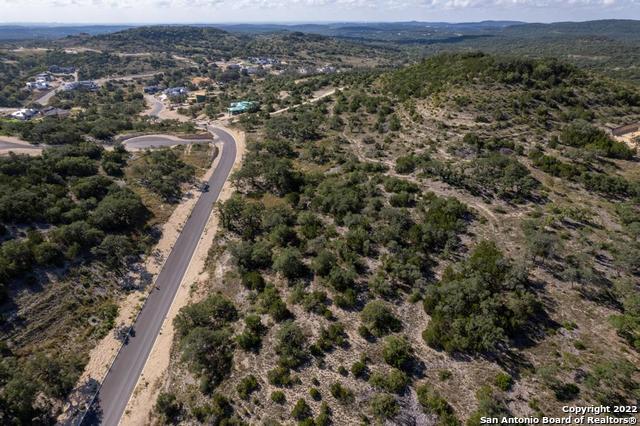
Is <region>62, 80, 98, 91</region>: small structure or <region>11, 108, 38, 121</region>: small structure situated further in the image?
<region>62, 80, 98, 91</region>: small structure

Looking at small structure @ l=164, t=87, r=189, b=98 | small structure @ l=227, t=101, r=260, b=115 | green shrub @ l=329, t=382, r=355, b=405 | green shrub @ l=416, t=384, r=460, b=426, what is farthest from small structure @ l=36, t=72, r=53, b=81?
green shrub @ l=416, t=384, r=460, b=426

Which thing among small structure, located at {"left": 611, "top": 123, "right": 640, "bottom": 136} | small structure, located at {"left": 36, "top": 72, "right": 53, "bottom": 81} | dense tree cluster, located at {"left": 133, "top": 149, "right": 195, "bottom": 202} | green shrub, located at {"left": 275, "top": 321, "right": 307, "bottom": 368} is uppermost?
small structure, located at {"left": 36, "top": 72, "right": 53, "bottom": 81}

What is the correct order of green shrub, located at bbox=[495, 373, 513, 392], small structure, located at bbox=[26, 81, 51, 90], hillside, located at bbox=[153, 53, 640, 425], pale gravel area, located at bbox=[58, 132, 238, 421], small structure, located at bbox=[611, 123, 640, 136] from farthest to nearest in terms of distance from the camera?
small structure, located at bbox=[26, 81, 51, 90] < small structure, located at bbox=[611, 123, 640, 136] < pale gravel area, located at bbox=[58, 132, 238, 421] < hillside, located at bbox=[153, 53, 640, 425] < green shrub, located at bbox=[495, 373, 513, 392]

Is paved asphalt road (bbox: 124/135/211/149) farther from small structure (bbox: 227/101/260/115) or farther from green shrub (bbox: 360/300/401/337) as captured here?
green shrub (bbox: 360/300/401/337)

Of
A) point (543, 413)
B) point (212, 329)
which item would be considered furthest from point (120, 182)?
point (543, 413)

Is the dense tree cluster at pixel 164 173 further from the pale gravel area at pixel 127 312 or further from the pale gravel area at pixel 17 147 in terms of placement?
the pale gravel area at pixel 17 147

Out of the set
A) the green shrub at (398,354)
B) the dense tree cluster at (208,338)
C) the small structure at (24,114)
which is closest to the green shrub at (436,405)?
the green shrub at (398,354)

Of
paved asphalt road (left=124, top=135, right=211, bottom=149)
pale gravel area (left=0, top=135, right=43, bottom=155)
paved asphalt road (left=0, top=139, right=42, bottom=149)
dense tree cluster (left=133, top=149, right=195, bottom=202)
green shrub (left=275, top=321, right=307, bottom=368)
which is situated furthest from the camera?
paved asphalt road (left=124, top=135, right=211, bottom=149)

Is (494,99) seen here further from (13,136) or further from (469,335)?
(13,136)
